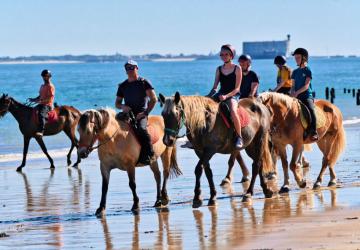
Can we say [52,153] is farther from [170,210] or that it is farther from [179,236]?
[179,236]

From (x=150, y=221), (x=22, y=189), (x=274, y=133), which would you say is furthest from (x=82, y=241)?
(x=22, y=189)

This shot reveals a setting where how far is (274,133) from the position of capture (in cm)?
1694

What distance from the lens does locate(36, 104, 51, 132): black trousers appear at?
24.7m

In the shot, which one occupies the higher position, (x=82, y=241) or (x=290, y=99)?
(x=290, y=99)

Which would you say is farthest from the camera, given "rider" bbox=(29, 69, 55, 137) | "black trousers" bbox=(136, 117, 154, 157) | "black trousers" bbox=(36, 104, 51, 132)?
"black trousers" bbox=(36, 104, 51, 132)

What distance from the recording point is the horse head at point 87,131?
1384 centimetres

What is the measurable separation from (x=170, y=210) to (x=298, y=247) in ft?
13.1

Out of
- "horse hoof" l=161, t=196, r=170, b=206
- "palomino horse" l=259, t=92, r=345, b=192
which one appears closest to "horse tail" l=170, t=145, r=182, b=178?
"horse hoof" l=161, t=196, r=170, b=206

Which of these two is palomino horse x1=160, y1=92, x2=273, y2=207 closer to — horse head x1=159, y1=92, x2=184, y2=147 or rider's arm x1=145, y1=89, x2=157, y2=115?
horse head x1=159, y1=92, x2=184, y2=147

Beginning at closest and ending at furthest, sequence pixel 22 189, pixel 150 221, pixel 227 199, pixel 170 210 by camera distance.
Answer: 1. pixel 150 221
2. pixel 170 210
3. pixel 227 199
4. pixel 22 189

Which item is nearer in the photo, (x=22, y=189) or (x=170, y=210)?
(x=170, y=210)

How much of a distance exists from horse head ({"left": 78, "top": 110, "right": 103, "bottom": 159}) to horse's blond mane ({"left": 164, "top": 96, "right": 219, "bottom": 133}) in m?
1.02

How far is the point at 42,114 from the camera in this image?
976 inches

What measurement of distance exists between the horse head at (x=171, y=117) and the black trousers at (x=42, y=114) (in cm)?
1113
